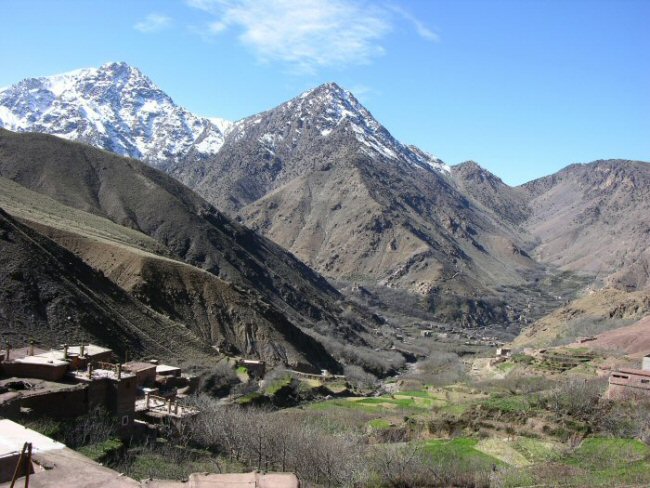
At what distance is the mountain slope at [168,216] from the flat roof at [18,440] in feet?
276

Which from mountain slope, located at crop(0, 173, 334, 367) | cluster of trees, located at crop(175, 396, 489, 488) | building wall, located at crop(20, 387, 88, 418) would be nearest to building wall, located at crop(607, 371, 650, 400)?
cluster of trees, located at crop(175, 396, 489, 488)

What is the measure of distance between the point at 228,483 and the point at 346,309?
114m

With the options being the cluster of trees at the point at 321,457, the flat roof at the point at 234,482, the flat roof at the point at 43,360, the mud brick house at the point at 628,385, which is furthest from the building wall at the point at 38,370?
the mud brick house at the point at 628,385

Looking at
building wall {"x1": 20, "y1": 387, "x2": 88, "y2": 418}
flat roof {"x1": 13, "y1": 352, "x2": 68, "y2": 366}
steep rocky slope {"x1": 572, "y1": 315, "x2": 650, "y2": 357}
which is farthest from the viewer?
steep rocky slope {"x1": 572, "y1": 315, "x2": 650, "y2": 357}

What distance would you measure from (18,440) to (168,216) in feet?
332

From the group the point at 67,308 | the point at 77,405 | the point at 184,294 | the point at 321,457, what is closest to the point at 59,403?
the point at 77,405

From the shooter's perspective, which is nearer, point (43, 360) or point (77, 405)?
point (77, 405)

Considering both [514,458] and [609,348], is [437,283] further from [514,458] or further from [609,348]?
[514,458]

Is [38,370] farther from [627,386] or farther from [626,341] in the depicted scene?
[626,341]

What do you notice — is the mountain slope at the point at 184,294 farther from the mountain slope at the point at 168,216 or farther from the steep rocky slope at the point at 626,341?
the steep rocky slope at the point at 626,341

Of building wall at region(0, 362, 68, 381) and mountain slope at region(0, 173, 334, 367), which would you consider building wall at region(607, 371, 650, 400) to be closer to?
building wall at region(0, 362, 68, 381)

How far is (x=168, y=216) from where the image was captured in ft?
366

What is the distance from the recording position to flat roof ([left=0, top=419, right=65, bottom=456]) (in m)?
12.4

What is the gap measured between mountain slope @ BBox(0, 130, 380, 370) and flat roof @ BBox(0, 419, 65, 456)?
84041 millimetres
